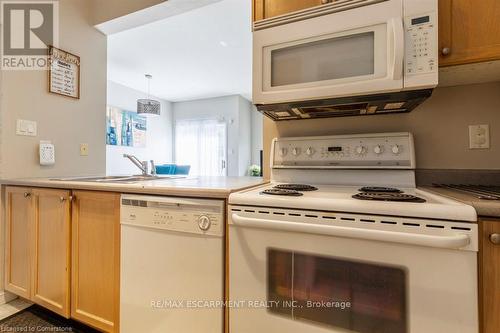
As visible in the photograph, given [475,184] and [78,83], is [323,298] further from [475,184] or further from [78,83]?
[78,83]

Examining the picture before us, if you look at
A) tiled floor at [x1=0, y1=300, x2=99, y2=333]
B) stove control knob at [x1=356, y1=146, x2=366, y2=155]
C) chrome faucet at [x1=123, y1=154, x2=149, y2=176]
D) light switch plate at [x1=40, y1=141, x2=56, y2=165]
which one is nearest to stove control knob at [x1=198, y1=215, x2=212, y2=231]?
stove control knob at [x1=356, y1=146, x2=366, y2=155]

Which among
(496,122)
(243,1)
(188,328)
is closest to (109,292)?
(188,328)

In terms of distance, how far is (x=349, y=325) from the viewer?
0.82 metres

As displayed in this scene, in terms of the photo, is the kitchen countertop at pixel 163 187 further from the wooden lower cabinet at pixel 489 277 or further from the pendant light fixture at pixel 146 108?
the pendant light fixture at pixel 146 108

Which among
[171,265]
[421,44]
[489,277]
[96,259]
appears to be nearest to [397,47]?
[421,44]

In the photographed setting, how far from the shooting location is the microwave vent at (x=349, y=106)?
106cm

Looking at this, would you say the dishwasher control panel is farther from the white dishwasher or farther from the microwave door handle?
the microwave door handle

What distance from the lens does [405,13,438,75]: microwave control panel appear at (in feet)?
3.05

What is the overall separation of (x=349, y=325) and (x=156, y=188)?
35.3 inches

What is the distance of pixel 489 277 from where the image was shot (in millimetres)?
691

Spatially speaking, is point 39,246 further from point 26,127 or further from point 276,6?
point 276,6

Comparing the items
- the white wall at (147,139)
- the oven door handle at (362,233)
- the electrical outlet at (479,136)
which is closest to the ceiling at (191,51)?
the white wall at (147,139)

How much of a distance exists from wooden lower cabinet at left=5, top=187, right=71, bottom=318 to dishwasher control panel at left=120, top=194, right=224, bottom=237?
485 mm

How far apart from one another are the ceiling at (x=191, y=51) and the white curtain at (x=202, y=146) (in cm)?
105
